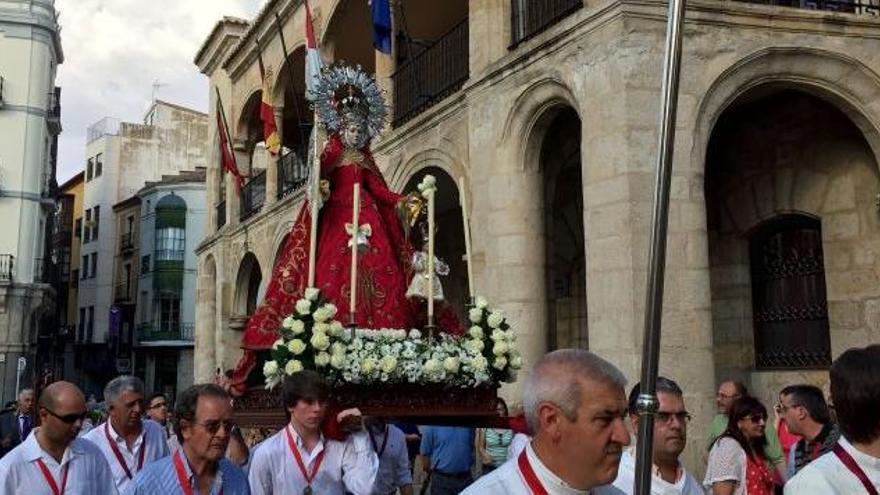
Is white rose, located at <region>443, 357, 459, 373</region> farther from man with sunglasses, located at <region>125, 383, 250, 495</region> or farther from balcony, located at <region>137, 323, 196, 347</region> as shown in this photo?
balcony, located at <region>137, 323, 196, 347</region>

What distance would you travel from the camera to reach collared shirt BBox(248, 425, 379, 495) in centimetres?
463

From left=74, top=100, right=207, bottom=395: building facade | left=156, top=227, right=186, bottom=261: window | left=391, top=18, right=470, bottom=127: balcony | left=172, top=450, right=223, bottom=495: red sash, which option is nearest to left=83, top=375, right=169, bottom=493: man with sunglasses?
left=172, top=450, right=223, bottom=495: red sash

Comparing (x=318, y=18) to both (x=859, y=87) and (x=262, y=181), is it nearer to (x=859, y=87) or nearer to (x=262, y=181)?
(x=262, y=181)

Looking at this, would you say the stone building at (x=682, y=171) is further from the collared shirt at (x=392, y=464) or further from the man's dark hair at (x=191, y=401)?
the man's dark hair at (x=191, y=401)

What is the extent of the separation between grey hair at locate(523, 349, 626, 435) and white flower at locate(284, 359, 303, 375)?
2606 mm

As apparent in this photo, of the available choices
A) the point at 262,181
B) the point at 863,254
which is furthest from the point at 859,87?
the point at 262,181

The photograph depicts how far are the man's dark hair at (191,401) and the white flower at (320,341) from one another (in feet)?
3.42

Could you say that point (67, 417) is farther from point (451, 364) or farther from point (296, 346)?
point (451, 364)

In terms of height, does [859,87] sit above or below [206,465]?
above

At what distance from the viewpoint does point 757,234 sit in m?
11.2

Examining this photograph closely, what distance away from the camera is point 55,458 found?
429 cm

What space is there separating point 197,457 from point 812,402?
135 inches

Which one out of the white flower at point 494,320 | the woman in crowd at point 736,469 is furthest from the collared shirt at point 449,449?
the woman in crowd at point 736,469

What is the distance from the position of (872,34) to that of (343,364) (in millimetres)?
7283
